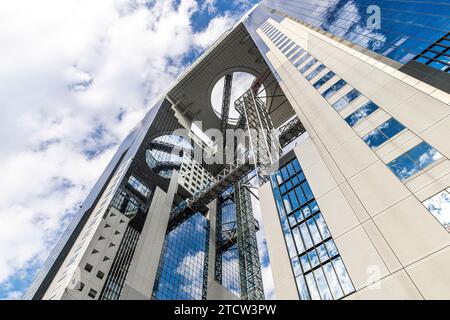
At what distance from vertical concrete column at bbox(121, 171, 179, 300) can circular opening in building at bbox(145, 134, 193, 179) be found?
5.80m

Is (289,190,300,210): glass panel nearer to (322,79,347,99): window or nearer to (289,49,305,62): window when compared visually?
(322,79,347,99): window

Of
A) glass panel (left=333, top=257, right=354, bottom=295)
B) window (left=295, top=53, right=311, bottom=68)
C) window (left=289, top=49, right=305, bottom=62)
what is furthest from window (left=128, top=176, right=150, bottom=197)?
glass panel (left=333, top=257, right=354, bottom=295)

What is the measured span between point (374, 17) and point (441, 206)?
21.9 meters

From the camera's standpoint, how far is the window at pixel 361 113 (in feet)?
61.2

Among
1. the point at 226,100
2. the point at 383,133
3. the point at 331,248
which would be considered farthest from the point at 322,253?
the point at 226,100

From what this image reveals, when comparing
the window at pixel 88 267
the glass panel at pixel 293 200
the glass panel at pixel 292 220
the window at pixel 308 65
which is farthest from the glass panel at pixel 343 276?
the window at pixel 88 267

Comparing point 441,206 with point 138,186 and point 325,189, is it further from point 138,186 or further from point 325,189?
point 138,186

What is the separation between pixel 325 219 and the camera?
1703 centimetres

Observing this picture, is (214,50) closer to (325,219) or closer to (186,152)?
(186,152)

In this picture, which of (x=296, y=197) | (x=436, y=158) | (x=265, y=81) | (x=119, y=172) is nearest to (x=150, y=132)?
(x=119, y=172)

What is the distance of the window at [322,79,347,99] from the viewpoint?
2275cm

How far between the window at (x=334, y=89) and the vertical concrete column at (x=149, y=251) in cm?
3353

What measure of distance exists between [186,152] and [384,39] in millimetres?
55948

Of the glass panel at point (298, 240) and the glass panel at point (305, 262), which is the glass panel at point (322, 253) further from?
the glass panel at point (298, 240)
